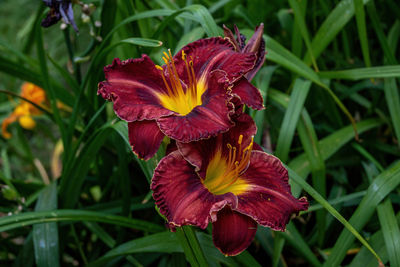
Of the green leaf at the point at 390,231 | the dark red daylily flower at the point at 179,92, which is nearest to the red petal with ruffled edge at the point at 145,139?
the dark red daylily flower at the point at 179,92

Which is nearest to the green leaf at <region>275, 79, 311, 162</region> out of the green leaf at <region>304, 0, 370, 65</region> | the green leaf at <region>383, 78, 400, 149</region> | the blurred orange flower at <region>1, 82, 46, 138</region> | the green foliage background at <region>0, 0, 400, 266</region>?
A: the green foliage background at <region>0, 0, 400, 266</region>

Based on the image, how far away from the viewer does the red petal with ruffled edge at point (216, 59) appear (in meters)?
0.68

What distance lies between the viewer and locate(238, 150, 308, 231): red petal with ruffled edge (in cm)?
62

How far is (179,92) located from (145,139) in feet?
0.44

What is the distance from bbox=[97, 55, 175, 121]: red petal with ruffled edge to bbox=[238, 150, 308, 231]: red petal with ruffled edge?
179 mm

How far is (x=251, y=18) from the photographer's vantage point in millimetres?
1282

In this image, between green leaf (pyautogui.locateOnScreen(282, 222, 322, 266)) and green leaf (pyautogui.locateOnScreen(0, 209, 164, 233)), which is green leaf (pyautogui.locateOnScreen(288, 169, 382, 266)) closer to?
green leaf (pyautogui.locateOnScreen(282, 222, 322, 266))

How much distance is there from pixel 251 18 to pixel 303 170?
54 cm

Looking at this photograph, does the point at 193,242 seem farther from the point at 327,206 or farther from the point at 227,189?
the point at 327,206

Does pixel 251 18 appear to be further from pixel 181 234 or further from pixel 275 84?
pixel 181 234

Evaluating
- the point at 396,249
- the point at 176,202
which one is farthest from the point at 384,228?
the point at 176,202

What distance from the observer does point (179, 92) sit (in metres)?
0.72

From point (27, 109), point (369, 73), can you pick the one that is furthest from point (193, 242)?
point (27, 109)

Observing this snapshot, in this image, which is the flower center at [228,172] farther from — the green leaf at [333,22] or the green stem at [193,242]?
the green leaf at [333,22]
